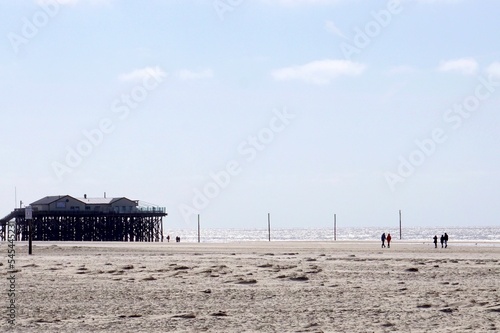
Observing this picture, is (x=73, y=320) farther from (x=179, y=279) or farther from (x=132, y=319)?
(x=179, y=279)

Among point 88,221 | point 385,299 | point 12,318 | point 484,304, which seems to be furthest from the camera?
point 88,221

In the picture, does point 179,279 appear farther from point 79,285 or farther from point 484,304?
point 484,304

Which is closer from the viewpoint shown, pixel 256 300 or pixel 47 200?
pixel 256 300

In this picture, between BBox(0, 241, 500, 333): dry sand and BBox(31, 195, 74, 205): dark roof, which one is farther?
BBox(31, 195, 74, 205): dark roof

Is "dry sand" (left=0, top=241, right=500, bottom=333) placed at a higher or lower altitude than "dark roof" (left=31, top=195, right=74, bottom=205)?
lower

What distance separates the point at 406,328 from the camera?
444 inches

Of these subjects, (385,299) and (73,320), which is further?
(385,299)

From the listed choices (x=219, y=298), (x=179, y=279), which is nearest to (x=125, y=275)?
(x=179, y=279)

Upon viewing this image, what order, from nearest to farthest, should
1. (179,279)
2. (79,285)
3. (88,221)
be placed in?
(79,285) → (179,279) → (88,221)

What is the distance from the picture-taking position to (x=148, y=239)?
9212 centimetres

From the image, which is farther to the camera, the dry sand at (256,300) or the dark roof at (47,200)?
the dark roof at (47,200)

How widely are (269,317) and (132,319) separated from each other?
2252 mm

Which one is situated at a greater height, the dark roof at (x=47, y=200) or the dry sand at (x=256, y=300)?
the dark roof at (x=47, y=200)

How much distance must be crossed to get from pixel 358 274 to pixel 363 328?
907 centimetres
